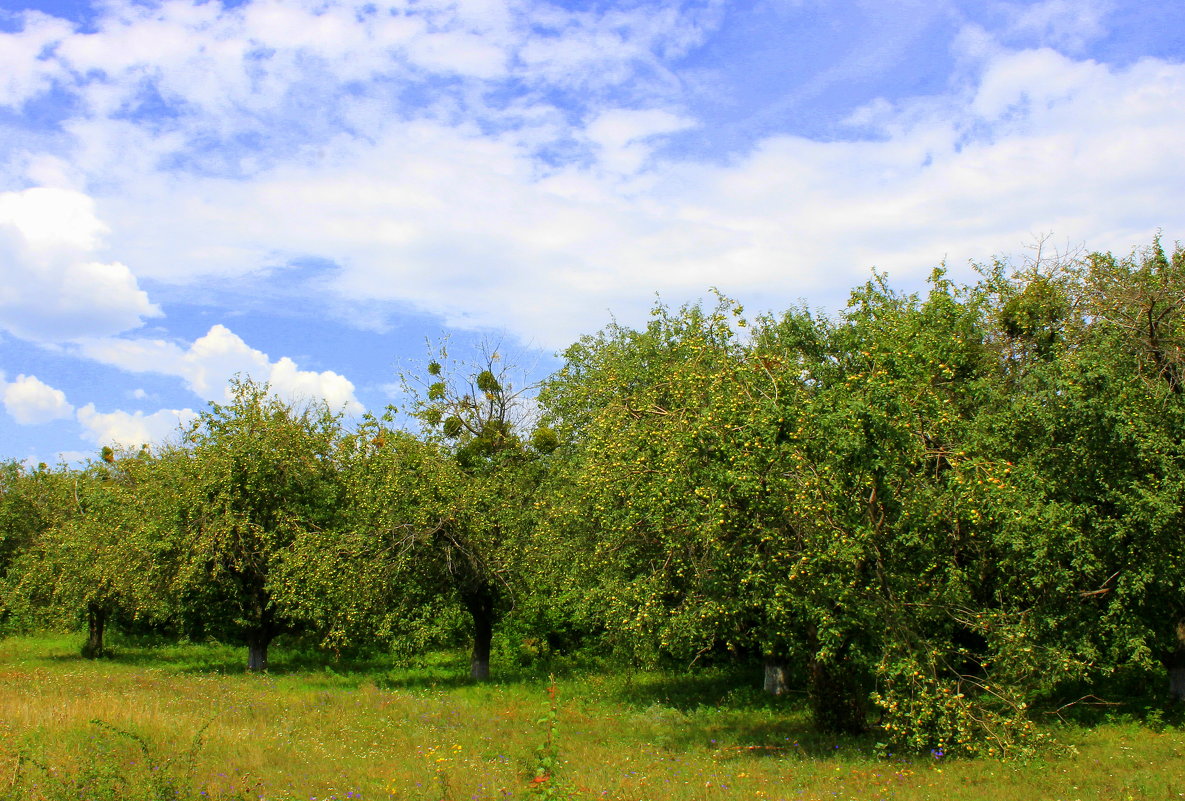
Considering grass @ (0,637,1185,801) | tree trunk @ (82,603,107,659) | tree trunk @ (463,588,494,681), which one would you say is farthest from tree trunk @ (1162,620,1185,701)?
tree trunk @ (82,603,107,659)

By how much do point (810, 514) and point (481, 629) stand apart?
705 inches

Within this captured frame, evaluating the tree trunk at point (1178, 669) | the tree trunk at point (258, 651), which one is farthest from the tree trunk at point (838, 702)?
the tree trunk at point (258, 651)

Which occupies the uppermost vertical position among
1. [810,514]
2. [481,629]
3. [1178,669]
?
[810,514]

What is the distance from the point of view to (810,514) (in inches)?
593

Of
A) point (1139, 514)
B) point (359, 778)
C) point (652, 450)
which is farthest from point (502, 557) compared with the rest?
point (1139, 514)

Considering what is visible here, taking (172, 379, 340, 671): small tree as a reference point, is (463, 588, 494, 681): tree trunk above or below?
below

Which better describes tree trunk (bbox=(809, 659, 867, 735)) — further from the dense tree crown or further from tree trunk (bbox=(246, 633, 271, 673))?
tree trunk (bbox=(246, 633, 271, 673))

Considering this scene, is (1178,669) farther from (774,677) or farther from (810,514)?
(810,514)

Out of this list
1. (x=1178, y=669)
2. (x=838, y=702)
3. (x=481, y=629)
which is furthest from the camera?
(x=481, y=629)

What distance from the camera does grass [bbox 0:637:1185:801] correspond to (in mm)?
13008

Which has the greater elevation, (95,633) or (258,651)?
(95,633)

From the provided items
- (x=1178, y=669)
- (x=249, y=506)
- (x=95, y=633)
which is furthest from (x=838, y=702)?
(x=95, y=633)

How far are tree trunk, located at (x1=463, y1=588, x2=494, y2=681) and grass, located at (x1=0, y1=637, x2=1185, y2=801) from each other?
283 cm

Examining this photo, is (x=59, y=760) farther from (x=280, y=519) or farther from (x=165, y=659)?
(x=165, y=659)
